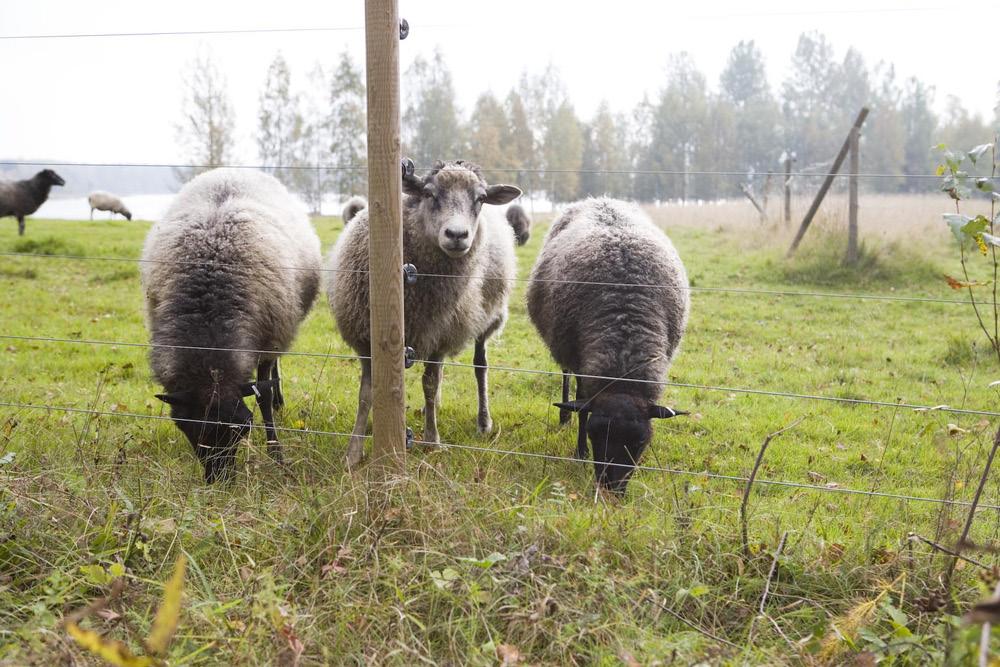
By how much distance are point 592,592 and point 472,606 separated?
0.47m

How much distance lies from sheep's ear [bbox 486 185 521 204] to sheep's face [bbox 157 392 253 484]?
89.1 inches

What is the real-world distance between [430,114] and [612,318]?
83.5 ft

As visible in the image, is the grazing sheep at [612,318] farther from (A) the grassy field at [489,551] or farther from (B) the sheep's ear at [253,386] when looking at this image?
(B) the sheep's ear at [253,386]

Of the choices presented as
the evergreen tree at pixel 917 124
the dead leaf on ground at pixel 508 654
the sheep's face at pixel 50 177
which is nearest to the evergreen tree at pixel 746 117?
the evergreen tree at pixel 917 124

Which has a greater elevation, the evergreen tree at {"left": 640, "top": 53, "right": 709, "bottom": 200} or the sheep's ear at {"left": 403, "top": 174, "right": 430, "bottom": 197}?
the evergreen tree at {"left": 640, "top": 53, "right": 709, "bottom": 200}

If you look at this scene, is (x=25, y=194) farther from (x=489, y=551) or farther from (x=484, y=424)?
(x=489, y=551)

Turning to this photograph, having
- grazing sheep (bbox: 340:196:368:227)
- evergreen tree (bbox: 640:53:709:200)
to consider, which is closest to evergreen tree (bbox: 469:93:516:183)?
grazing sheep (bbox: 340:196:368:227)

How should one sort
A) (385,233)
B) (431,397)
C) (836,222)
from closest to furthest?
(385,233) → (431,397) → (836,222)

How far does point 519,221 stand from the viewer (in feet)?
25.9

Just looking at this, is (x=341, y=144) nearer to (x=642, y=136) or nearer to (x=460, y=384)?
(x=460, y=384)

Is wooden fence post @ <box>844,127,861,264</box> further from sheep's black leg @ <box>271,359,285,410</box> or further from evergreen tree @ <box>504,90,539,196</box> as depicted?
evergreen tree @ <box>504,90,539,196</box>

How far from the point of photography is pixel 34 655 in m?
2.34

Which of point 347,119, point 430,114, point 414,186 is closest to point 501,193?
point 414,186

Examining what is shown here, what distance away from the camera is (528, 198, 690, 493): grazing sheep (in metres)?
4.28
